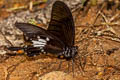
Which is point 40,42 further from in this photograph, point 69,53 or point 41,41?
point 69,53

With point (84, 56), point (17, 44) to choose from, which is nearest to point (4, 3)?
point (17, 44)

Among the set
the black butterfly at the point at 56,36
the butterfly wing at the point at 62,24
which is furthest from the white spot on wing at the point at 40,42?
the butterfly wing at the point at 62,24

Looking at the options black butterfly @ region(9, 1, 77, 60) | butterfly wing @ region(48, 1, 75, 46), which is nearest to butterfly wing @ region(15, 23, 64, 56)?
black butterfly @ region(9, 1, 77, 60)

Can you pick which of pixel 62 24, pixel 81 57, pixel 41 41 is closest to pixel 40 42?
pixel 41 41

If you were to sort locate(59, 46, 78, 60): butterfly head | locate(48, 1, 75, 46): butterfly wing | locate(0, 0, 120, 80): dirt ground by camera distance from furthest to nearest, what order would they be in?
locate(59, 46, 78, 60): butterfly head, locate(48, 1, 75, 46): butterfly wing, locate(0, 0, 120, 80): dirt ground

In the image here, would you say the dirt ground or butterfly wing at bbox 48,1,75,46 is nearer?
the dirt ground

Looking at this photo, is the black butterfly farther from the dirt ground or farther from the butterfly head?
the dirt ground
